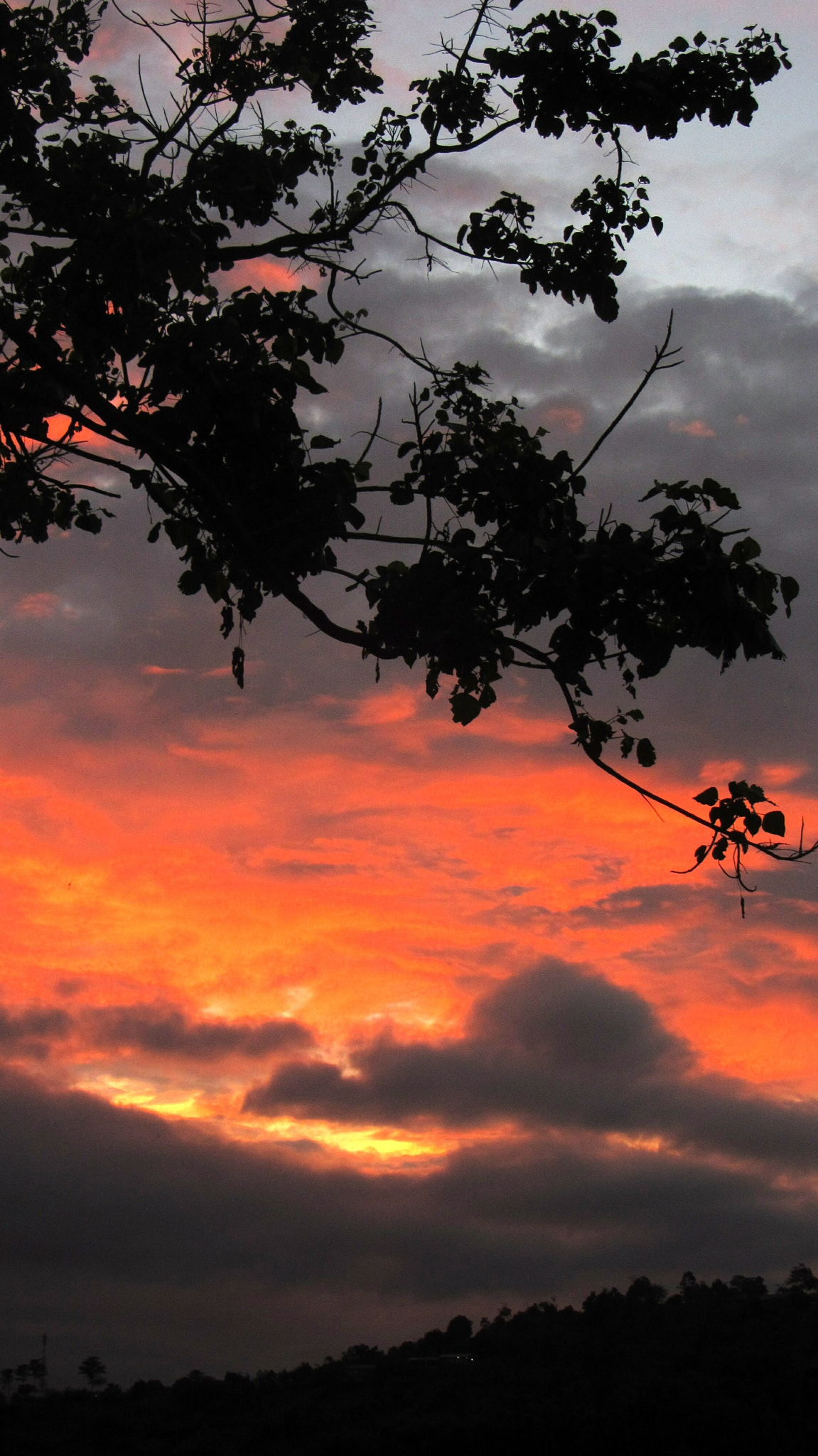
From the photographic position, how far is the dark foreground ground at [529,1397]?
46250 mm

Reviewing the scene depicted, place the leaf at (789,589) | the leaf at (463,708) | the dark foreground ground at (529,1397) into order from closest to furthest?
the leaf at (789,589) → the leaf at (463,708) → the dark foreground ground at (529,1397)

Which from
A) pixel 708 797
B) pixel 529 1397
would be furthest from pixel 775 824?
pixel 529 1397

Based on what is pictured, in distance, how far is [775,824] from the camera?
748 cm

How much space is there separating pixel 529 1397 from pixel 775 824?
50.0m

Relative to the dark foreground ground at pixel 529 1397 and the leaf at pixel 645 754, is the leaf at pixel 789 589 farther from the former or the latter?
the dark foreground ground at pixel 529 1397

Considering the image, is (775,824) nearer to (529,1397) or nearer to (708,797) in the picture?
(708,797)

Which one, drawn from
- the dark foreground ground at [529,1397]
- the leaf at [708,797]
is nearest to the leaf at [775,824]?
the leaf at [708,797]

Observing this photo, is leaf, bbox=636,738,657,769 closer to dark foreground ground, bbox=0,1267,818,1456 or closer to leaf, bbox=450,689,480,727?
leaf, bbox=450,689,480,727

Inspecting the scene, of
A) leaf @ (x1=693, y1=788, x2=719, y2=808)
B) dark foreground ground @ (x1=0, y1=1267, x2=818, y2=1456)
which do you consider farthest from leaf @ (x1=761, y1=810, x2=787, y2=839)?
dark foreground ground @ (x1=0, y1=1267, x2=818, y2=1456)

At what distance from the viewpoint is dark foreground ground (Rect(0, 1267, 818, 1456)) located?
1821 inches

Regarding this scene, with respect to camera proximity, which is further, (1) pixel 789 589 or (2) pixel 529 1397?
(2) pixel 529 1397

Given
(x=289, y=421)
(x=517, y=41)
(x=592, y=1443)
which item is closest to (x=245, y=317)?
(x=289, y=421)

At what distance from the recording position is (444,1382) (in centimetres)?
5400

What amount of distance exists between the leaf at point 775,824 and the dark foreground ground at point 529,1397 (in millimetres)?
41798
